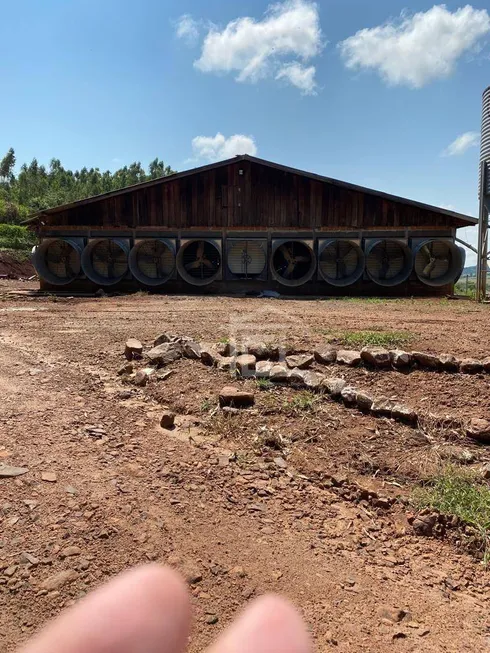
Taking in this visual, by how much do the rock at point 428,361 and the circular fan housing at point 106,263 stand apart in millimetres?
15476

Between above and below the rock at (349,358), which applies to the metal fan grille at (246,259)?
above

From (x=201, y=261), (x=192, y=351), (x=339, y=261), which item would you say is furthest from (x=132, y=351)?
(x=339, y=261)

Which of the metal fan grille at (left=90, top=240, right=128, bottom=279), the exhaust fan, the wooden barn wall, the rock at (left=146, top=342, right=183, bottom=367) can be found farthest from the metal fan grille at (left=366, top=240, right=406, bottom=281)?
the rock at (left=146, top=342, right=183, bottom=367)

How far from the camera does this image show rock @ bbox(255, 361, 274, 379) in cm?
483

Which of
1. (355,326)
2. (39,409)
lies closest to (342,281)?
(355,326)

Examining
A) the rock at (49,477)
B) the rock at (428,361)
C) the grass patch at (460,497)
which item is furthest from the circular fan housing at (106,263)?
the grass patch at (460,497)

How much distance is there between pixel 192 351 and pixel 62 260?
1588 centimetres

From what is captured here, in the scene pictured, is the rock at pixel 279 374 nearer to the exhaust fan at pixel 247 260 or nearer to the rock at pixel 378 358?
the rock at pixel 378 358

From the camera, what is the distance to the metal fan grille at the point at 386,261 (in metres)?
18.7

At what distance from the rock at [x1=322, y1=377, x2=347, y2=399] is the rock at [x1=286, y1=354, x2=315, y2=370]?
2.14 feet

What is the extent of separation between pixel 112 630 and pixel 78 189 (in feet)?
261

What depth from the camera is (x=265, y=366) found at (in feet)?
16.4

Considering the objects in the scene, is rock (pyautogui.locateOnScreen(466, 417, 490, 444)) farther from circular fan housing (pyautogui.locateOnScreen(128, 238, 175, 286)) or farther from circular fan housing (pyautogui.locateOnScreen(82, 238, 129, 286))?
circular fan housing (pyautogui.locateOnScreen(82, 238, 129, 286))

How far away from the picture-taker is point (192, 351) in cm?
566
